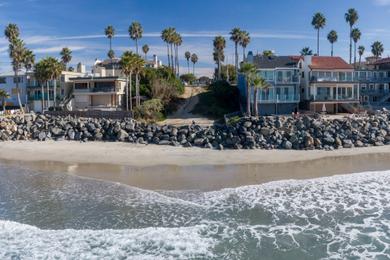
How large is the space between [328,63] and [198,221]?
45.2 m

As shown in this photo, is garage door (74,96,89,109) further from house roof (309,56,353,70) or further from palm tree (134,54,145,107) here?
house roof (309,56,353,70)

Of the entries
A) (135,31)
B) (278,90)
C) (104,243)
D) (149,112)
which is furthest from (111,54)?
(104,243)

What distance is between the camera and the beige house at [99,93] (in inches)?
2424

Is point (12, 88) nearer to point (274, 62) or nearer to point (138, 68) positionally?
point (138, 68)

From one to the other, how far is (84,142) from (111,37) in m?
59.1

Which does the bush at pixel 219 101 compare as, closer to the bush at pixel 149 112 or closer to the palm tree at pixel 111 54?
the bush at pixel 149 112

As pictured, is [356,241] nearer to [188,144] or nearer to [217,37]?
[188,144]

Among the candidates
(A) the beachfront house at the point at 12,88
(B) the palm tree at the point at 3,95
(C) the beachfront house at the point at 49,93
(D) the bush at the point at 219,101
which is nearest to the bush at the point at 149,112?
(D) the bush at the point at 219,101

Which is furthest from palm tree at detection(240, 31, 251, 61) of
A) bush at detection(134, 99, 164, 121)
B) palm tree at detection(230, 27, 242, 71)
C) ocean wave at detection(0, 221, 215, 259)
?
ocean wave at detection(0, 221, 215, 259)

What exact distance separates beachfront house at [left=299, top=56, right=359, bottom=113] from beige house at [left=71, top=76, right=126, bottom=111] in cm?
2693

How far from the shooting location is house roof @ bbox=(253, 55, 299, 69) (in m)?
54.6

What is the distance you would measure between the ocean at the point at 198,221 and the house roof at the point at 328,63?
110 ft

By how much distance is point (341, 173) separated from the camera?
Answer: 88.8ft

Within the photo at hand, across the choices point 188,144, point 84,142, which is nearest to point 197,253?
point 188,144
